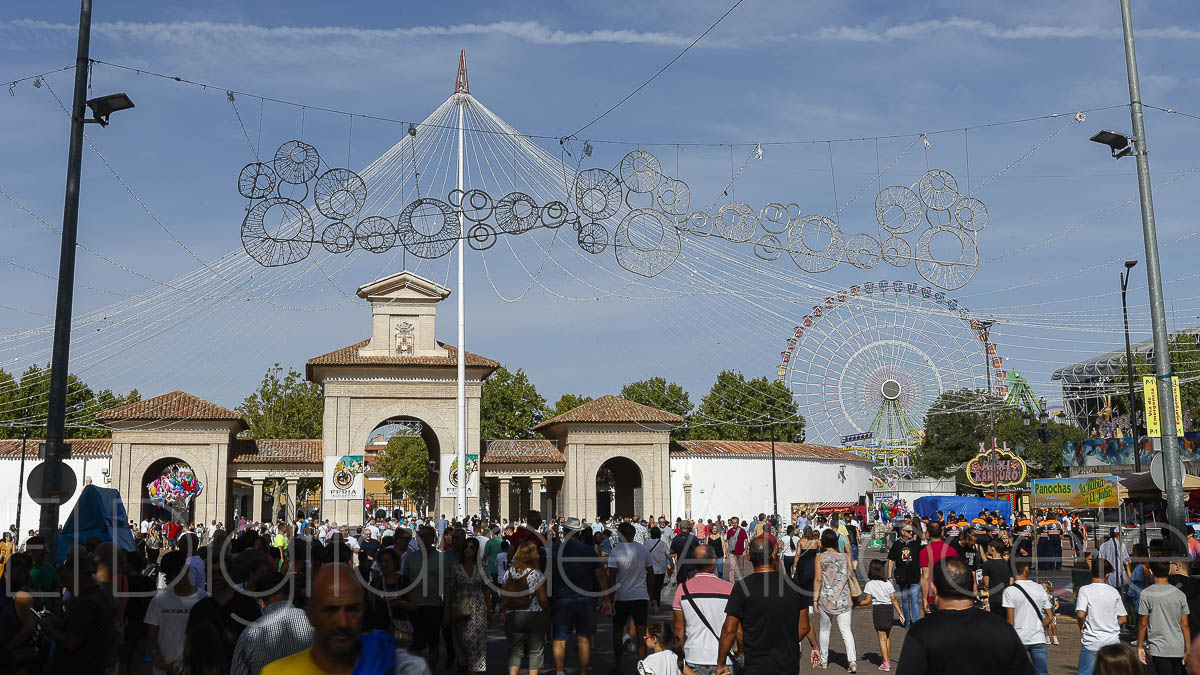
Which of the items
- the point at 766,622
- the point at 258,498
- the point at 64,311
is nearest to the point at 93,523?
the point at 64,311

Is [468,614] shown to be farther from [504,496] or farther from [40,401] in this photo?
[40,401]

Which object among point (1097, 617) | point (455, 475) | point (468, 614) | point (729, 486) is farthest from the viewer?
point (729, 486)

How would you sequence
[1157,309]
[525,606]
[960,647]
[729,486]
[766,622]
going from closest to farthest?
[960,647] → [766,622] → [525,606] → [1157,309] → [729,486]

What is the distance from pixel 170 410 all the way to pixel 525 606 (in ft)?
142

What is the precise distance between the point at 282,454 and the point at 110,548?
45.3 m

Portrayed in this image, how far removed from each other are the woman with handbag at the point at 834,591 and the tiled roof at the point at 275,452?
4238cm

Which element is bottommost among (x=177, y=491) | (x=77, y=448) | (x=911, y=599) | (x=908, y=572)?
(x=911, y=599)

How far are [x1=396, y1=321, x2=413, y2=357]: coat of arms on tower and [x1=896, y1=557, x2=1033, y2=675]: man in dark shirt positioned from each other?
161 ft

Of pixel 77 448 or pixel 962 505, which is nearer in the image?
pixel 962 505

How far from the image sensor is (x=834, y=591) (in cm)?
1291

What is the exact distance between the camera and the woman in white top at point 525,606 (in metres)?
11.1

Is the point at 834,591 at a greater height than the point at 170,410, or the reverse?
the point at 170,410

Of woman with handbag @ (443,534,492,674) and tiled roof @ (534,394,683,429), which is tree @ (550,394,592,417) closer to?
tiled roof @ (534,394,683,429)

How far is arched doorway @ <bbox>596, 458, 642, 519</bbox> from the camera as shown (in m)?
58.2
